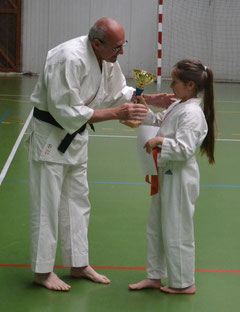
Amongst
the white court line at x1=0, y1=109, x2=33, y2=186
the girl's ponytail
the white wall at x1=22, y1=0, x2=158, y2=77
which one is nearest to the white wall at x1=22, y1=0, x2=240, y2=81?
the white wall at x1=22, y1=0, x2=158, y2=77

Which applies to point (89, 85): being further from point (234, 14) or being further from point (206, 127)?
point (234, 14)

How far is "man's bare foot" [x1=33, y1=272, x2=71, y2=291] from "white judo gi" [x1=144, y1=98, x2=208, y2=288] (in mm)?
664

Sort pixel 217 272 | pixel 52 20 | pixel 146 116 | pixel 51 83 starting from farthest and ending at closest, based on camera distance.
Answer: pixel 52 20
pixel 217 272
pixel 146 116
pixel 51 83

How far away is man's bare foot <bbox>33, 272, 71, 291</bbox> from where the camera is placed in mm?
3898

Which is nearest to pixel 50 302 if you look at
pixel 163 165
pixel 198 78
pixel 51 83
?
pixel 163 165

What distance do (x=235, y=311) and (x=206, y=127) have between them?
1.11 meters

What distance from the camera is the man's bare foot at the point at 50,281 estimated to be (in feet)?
12.8

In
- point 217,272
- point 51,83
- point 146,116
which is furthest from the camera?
point 217,272

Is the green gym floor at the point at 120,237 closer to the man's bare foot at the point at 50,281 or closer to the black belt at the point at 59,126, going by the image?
the man's bare foot at the point at 50,281

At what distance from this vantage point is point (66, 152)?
385 centimetres

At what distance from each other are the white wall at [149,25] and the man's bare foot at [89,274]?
1349cm

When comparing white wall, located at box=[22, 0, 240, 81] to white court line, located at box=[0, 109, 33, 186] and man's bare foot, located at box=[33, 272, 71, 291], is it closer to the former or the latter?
white court line, located at box=[0, 109, 33, 186]

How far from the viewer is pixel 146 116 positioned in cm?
Result: 395

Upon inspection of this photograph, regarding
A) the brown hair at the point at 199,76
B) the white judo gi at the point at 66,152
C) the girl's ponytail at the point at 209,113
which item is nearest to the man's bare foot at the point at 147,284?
the white judo gi at the point at 66,152
